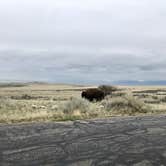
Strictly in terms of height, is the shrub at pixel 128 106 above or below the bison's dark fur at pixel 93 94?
below

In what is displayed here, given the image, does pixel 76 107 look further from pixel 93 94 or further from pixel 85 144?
pixel 93 94

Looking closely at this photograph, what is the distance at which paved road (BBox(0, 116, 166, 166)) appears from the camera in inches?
357

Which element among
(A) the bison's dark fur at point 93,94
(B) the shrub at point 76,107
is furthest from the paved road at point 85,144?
(A) the bison's dark fur at point 93,94

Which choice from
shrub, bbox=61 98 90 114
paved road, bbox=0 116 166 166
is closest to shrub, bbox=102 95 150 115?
shrub, bbox=61 98 90 114

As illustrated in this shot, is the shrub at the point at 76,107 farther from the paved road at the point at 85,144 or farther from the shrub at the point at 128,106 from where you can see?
the paved road at the point at 85,144

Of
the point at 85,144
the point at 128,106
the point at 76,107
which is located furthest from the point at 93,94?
the point at 85,144

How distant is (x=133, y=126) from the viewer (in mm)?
12625

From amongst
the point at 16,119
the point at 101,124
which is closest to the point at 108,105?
the point at 16,119

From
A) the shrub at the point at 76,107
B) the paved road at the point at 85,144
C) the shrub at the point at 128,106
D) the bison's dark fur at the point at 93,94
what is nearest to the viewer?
the paved road at the point at 85,144

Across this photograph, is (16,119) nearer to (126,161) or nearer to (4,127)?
(4,127)

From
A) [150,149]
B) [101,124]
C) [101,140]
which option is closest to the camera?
[150,149]

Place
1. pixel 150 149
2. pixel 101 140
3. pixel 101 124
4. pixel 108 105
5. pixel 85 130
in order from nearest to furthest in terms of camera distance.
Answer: pixel 150 149 → pixel 101 140 → pixel 85 130 → pixel 101 124 → pixel 108 105

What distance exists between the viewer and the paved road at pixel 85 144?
29.7 ft

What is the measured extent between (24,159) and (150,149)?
285cm
